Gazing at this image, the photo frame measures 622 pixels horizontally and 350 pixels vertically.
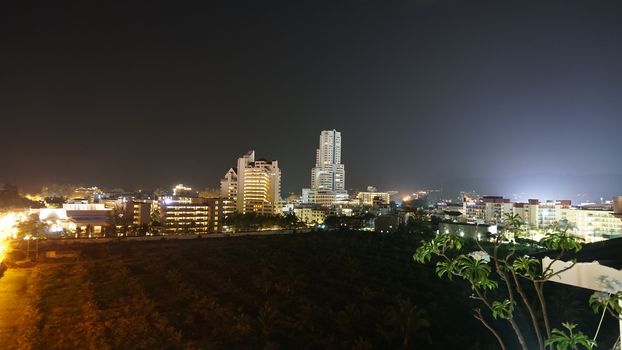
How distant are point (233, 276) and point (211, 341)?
581 cm

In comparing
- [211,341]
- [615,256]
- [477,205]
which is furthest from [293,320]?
[477,205]

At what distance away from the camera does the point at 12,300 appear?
11.6m

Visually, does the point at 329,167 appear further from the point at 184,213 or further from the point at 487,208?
the point at 184,213

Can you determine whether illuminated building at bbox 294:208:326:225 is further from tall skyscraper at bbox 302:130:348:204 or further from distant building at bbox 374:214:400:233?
tall skyscraper at bbox 302:130:348:204

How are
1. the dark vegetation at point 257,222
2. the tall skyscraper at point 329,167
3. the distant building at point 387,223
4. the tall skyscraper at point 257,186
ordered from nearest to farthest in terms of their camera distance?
the dark vegetation at point 257,222 < the distant building at point 387,223 < the tall skyscraper at point 257,186 < the tall skyscraper at point 329,167

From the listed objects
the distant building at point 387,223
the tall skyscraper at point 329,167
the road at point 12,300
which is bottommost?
the road at point 12,300

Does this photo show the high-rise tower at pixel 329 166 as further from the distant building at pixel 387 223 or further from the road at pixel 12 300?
the road at pixel 12 300

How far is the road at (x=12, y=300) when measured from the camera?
29.7 feet

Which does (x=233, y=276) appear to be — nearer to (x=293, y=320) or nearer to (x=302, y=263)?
(x=302, y=263)

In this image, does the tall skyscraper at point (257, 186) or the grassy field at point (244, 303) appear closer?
the grassy field at point (244, 303)

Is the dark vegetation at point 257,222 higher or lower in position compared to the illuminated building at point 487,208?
lower

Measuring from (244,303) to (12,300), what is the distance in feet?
22.5

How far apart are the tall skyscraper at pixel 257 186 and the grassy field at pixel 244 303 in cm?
4218

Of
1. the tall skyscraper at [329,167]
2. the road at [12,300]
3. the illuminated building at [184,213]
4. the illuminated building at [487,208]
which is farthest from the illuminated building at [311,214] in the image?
the road at [12,300]
